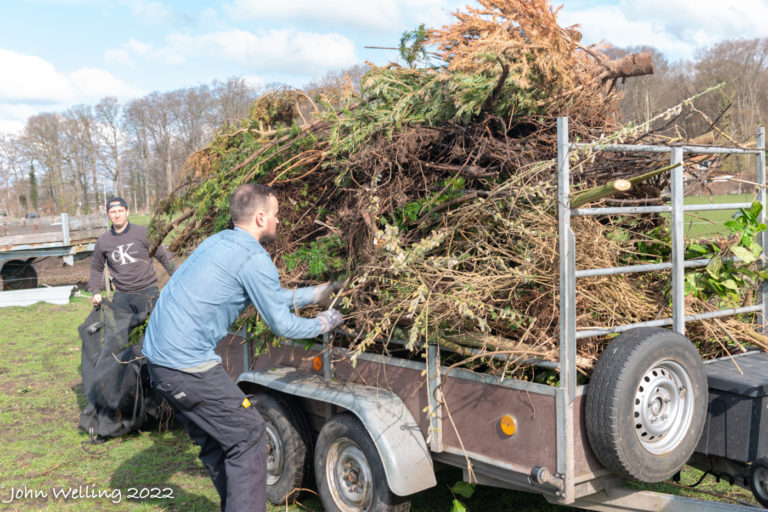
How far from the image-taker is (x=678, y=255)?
3166 mm

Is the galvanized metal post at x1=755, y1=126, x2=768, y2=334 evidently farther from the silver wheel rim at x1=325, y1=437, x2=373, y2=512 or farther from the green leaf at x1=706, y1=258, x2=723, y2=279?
the silver wheel rim at x1=325, y1=437, x2=373, y2=512

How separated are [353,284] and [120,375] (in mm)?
2911

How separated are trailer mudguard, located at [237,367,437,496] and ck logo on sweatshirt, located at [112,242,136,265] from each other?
344 centimetres

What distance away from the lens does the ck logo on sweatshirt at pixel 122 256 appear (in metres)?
6.24

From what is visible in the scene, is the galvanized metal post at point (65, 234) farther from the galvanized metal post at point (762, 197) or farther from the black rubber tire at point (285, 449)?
the galvanized metal post at point (762, 197)

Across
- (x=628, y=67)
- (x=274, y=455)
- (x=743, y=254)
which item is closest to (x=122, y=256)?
(x=274, y=455)

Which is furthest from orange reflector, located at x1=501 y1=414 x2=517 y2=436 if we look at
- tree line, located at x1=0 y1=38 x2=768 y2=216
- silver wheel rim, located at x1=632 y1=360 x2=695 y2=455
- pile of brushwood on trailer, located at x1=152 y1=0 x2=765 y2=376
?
tree line, located at x1=0 y1=38 x2=768 y2=216

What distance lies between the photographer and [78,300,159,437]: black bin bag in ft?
17.5

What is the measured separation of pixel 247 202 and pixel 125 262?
3.44 metres

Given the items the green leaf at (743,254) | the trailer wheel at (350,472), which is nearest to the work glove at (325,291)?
the trailer wheel at (350,472)

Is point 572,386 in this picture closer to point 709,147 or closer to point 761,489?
point 761,489

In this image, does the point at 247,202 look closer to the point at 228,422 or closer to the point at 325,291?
the point at 325,291

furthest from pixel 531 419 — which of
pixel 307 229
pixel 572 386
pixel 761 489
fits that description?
pixel 307 229

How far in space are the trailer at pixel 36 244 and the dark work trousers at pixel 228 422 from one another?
14.7m
